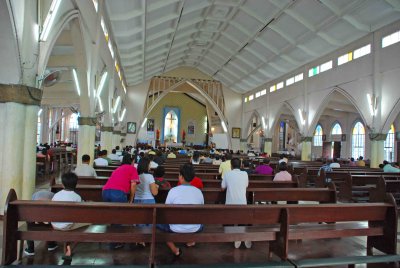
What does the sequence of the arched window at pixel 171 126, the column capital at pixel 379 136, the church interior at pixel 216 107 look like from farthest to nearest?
the arched window at pixel 171 126 → the column capital at pixel 379 136 → the church interior at pixel 216 107

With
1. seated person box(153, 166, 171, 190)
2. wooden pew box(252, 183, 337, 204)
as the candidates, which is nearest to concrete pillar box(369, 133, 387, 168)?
wooden pew box(252, 183, 337, 204)

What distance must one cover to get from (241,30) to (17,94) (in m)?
13.1

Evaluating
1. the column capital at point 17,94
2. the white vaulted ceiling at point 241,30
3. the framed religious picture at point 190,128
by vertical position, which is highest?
the white vaulted ceiling at point 241,30

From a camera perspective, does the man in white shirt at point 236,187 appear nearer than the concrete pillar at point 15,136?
Yes

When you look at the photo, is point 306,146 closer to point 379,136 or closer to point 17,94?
point 379,136

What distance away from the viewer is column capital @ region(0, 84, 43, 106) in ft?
16.0

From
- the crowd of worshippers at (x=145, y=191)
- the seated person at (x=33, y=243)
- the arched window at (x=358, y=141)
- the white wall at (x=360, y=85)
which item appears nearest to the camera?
the crowd of worshippers at (x=145, y=191)

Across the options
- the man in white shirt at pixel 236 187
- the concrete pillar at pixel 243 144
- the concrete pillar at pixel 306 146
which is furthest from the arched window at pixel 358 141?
the man in white shirt at pixel 236 187

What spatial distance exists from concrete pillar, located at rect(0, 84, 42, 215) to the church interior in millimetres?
20

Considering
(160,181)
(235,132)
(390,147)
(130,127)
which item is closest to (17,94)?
(160,181)

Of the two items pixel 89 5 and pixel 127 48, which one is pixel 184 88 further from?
pixel 89 5

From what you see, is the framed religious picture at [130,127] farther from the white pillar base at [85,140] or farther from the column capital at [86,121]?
the column capital at [86,121]

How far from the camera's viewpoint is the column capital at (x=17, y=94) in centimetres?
487

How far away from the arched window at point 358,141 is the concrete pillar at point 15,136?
18.5 metres
